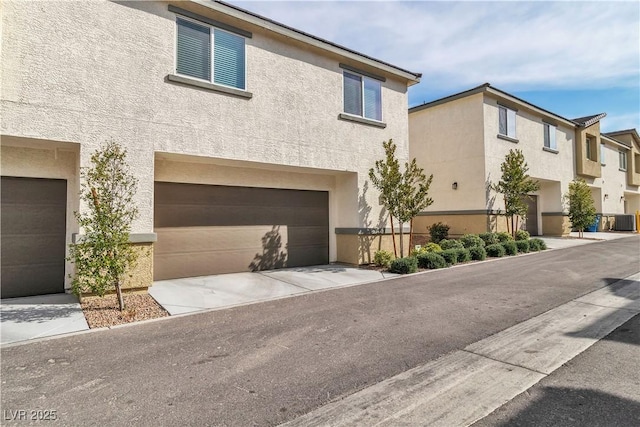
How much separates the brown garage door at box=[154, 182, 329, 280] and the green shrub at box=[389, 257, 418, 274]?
269cm

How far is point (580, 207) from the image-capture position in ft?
67.3

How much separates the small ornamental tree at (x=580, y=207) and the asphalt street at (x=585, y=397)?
19.9 m

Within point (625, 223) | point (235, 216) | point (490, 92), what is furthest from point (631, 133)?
point (235, 216)

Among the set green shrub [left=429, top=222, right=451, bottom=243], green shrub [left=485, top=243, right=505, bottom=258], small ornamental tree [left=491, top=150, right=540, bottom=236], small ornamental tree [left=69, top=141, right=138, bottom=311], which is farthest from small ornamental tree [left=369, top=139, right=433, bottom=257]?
small ornamental tree [left=491, top=150, right=540, bottom=236]

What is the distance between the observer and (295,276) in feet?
Result: 32.1

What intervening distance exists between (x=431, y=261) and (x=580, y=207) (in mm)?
15527

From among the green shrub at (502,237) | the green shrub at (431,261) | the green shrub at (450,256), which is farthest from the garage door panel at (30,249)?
the green shrub at (502,237)

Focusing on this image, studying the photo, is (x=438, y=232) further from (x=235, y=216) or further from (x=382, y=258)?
(x=235, y=216)

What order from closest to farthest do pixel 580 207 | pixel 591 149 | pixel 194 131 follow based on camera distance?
pixel 194 131
pixel 580 207
pixel 591 149

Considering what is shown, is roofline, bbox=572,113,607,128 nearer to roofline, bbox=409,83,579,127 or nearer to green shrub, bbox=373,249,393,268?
roofline, bbox=409,83,579,127

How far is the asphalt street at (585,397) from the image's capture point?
3.03m

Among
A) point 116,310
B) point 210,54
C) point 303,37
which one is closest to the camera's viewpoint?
point 116,310

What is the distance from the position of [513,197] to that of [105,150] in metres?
16.7

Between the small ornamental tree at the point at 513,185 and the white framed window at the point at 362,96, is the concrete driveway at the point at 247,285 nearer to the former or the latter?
the white framed window at the point at 362,96
